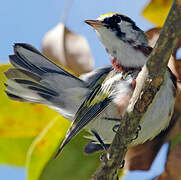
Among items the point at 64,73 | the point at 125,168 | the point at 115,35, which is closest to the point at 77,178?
the point at 125,168

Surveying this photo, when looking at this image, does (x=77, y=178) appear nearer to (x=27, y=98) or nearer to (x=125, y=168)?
(x=125, y=168)

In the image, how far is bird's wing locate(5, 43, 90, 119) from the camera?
217 cm

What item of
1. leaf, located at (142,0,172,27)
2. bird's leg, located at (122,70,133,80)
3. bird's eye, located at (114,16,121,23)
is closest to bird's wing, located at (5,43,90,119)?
bird's leg, located at (122,70,133,80)

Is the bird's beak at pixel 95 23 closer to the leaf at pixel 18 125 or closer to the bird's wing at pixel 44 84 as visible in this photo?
the bird's wing at pixel 44 84

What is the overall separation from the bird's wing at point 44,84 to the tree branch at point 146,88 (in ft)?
2.16

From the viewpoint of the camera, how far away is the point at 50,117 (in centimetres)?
219

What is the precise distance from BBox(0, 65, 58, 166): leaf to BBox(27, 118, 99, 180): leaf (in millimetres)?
163

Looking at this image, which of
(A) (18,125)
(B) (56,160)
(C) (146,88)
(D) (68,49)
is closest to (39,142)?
(B) (56,160)

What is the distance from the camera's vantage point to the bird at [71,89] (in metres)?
2.09

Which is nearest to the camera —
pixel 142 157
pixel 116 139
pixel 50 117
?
pixel 116 139

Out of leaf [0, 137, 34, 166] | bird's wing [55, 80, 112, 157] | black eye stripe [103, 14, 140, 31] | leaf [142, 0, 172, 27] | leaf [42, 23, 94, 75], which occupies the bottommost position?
leaf [0, 137, 34, 166]

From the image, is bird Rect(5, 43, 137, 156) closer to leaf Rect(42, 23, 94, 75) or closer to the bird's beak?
leaf Rect(42, 23, 94, 75)

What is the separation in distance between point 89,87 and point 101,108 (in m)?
0.25

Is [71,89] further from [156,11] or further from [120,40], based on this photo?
[156,11]
